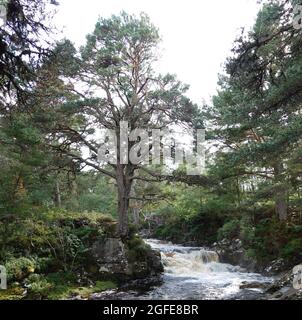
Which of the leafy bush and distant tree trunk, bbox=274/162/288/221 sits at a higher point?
distant tree trunk, bbox=274/162/288/221

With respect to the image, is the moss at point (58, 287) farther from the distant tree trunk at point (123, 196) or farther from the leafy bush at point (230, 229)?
the leafy bush at point (230, 229)

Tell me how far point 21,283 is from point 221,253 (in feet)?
38.4

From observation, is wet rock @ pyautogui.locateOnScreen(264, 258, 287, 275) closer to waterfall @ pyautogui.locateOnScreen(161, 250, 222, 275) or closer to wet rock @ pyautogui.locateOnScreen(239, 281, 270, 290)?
→ wet rock @ pyautogui.locateOnScreen(239, 281, 270, 290)

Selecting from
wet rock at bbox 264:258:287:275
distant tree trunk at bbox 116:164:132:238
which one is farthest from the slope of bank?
wet rock at bbox 264:258:287:275

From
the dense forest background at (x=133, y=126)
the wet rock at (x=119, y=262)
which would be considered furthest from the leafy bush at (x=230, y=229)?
the wet rock at (x=119, y=262)

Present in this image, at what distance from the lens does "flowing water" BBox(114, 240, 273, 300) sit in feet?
40.0

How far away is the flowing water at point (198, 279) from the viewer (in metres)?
12.2

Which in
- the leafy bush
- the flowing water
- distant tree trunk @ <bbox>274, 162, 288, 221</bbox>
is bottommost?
the flowing water

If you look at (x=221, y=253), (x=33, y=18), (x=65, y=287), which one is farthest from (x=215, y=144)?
(x=33, y=18)

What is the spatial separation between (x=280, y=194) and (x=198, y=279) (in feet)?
16.9

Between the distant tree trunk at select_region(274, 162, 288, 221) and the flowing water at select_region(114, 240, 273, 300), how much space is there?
11.5ft

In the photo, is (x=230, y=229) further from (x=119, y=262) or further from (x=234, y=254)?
(x=119, y=262)

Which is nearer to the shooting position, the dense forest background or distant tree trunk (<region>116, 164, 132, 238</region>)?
the dense forest background

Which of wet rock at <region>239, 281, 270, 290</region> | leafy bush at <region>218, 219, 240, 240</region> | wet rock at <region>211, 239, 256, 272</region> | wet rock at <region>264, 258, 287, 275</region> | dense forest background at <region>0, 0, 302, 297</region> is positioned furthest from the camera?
leafy bush at <region>218, 219, 240, 240</region>
